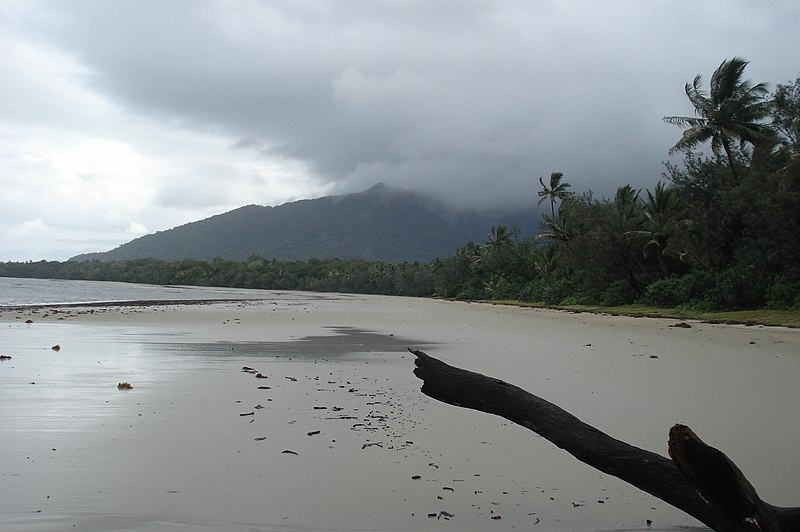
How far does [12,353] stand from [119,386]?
206 inches

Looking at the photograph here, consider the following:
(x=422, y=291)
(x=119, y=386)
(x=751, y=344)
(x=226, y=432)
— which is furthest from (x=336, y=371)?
(x=422, y=291)

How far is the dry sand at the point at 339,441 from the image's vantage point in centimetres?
391

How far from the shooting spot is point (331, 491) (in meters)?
4.25

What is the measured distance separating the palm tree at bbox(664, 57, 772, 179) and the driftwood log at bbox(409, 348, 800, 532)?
31.6m

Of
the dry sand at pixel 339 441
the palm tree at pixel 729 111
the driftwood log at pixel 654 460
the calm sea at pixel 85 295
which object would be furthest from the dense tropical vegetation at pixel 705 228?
the calm sea at pixel 85 295

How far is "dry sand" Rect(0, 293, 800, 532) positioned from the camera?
391 cm

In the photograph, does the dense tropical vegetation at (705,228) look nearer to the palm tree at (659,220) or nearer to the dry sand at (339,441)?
the palm tree at (659,220)

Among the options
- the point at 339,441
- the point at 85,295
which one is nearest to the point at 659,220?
the point at 339,441

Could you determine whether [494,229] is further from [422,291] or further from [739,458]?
[739,458]

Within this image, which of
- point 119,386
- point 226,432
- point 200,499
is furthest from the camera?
point 119,386

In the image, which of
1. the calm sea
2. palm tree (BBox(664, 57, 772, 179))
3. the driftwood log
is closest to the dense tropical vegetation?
palm tree (BBox(664, 57, 772, 179))

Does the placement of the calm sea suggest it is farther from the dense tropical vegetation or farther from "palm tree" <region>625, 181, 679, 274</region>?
"palm tree" <region>625, 181, 679, 274</region>

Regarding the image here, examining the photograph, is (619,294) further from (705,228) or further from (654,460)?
(654,460)

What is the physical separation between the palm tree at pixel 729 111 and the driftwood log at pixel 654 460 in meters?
31.6
